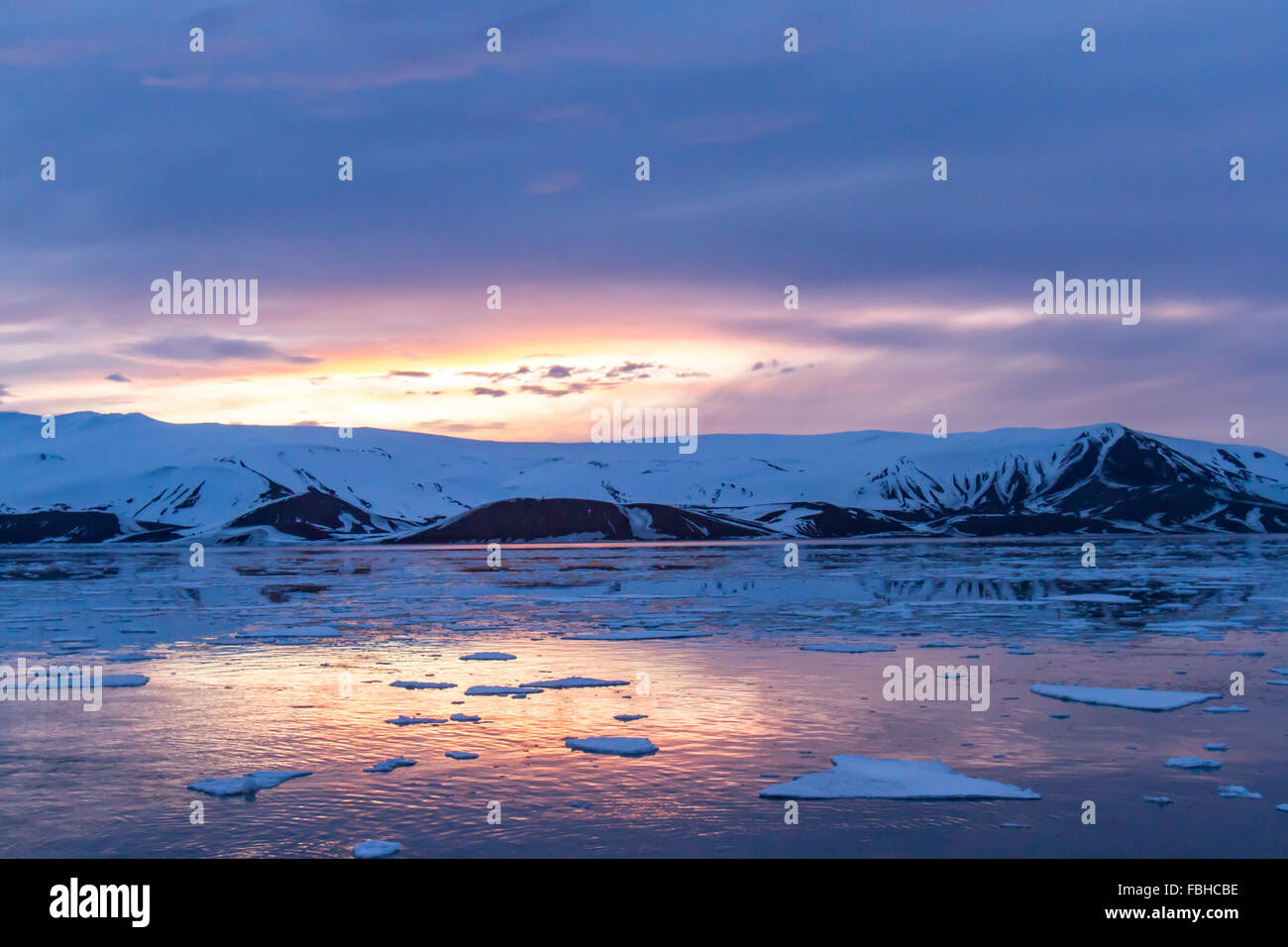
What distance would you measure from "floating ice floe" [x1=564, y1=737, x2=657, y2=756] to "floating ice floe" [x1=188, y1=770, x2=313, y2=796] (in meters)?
3.02

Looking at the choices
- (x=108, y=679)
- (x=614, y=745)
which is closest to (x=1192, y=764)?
(x=614, y=745)

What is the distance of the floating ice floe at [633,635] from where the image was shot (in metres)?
24.1

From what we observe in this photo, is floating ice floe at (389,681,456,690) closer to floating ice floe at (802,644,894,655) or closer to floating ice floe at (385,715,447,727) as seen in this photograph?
floating ice floe at (385,715,447,727)

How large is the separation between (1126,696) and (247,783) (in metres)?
11.7

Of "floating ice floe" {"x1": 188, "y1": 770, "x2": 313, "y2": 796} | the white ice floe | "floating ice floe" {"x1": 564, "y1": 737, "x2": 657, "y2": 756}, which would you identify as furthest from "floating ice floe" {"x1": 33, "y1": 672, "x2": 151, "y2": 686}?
"floating ice floe" {"x1": 564, "y1": 737, "x2": 657, "y2": 756}

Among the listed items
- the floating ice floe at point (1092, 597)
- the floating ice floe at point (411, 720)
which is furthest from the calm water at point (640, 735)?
the floating ice floe at point (1092, 597)

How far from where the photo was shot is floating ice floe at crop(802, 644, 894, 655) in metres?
21.2

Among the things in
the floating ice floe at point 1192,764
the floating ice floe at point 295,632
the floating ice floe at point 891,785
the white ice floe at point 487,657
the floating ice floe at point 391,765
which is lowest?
the floating ice floe at point 1192,764

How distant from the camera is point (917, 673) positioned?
1805cm

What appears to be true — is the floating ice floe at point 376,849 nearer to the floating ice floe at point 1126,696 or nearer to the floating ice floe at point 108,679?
Answer: the floating ice floe at point 1126,696

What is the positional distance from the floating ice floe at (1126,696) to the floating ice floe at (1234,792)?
4.52 meters

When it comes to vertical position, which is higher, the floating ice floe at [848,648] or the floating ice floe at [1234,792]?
the floating ice floe at [848,648]
